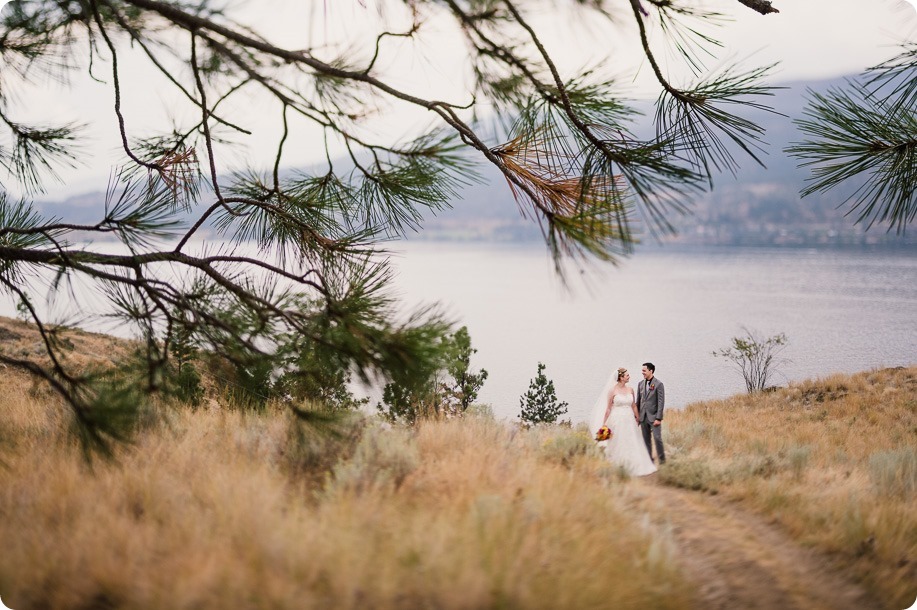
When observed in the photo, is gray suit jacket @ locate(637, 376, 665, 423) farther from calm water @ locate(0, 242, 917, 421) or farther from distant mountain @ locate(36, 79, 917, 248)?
distant mountain @ locate(36, 79, 917, 248)

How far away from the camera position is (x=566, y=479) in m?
2.95

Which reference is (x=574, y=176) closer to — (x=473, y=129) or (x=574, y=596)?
(x=473, y=129)

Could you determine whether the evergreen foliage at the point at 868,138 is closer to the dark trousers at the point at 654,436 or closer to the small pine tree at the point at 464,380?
the dark trousers at the point at 654,436

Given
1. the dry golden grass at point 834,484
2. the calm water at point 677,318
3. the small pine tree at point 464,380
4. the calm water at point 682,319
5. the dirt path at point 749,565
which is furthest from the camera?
the calm water at point 682,319

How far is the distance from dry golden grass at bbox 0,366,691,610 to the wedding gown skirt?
7.87ft

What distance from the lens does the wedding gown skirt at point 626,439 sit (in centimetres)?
539

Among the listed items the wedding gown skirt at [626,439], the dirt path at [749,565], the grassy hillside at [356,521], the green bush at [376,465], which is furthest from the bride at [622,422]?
the green bush at [376,465]

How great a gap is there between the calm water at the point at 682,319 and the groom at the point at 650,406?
0.40 meters

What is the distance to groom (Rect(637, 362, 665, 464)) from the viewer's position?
5555mm

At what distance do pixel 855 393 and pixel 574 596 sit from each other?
13366 mm

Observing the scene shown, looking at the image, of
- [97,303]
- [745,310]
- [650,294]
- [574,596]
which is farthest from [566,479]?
[650,294]

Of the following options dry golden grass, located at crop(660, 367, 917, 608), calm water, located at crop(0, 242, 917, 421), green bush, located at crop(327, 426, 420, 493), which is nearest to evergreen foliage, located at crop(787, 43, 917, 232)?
calm water, located at crop(0, 242, 917, 421)

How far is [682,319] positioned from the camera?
38.0 m

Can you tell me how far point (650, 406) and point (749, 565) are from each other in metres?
3.25
